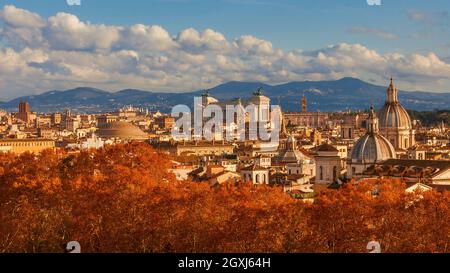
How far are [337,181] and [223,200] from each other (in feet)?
80.0

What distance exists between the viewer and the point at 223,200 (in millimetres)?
23609

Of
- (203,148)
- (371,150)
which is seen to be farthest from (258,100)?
(371,150)

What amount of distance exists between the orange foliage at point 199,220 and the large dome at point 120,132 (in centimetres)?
8637

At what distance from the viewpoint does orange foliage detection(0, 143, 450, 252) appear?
709 inches

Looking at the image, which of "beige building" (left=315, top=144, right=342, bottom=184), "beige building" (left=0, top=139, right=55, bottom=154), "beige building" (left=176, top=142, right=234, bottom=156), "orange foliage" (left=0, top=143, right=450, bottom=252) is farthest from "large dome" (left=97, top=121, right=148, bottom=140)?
"orange foliage" (left=0, top=143, right=450, bottom=252)

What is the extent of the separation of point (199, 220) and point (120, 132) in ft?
312

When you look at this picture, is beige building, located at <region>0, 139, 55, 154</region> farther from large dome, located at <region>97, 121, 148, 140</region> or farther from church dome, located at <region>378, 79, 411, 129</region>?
church dome, located at <region>378, 79, 411, 129</region>

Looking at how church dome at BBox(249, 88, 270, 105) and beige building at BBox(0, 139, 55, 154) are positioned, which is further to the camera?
church dome at BBox(249, 88, 270, 105)

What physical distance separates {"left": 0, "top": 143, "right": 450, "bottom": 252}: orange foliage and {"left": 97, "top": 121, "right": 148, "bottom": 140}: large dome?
283ft

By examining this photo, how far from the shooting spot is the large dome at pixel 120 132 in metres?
112

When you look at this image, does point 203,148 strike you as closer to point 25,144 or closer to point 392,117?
point 25,144
